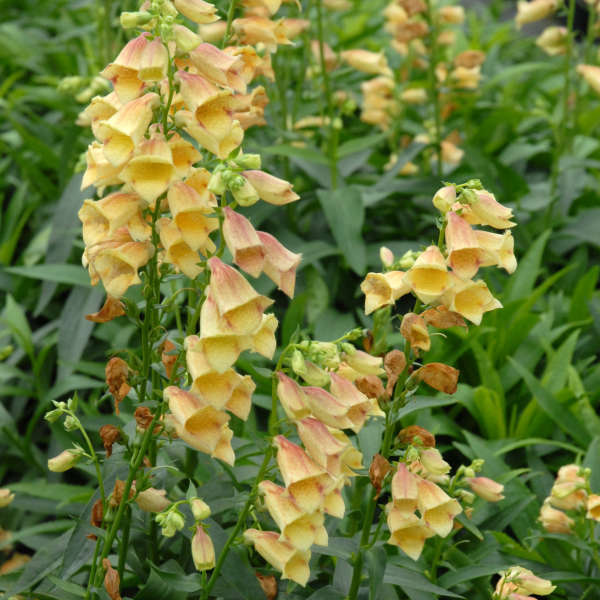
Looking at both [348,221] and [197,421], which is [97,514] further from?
A: [348,221]

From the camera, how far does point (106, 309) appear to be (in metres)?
1.39

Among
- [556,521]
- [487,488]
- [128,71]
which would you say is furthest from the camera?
[556,521]

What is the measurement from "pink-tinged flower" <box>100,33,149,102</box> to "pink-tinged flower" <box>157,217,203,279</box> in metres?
0.19

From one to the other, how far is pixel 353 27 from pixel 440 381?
3.32m

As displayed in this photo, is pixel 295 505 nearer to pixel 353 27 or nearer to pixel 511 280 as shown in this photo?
pixel 511 280

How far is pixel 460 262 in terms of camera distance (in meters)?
1.34

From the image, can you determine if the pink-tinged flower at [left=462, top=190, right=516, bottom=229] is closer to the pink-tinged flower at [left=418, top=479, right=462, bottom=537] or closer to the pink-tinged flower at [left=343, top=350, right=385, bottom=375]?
the pink-tinged flower at [left=343, top=350, right=385, bottom=375]

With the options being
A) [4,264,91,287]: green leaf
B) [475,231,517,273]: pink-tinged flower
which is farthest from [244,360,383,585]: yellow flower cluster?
[4,264,91,287]: green leaf

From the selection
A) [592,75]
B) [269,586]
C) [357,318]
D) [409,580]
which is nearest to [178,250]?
[269,586]

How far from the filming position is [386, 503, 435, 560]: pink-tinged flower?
1323 millimetres

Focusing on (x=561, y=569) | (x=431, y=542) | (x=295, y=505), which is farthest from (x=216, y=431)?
(x=561, y=569)

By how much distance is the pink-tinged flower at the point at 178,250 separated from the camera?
1.23 meters

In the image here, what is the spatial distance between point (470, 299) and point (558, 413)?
101 centimetres

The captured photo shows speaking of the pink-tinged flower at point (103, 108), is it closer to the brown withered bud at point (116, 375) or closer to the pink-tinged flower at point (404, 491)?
the brown withered bud at point (116, 375)
